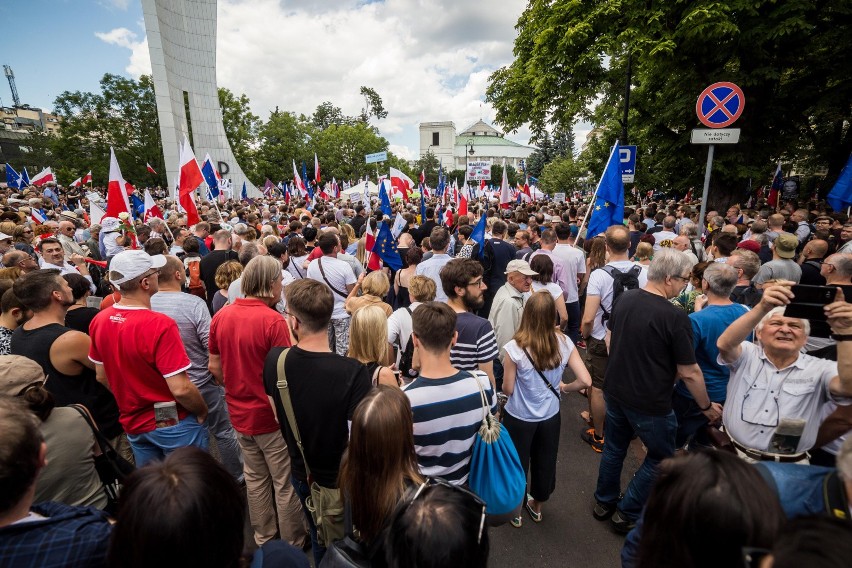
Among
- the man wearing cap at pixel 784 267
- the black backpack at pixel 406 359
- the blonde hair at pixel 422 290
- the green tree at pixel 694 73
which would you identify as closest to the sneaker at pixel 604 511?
the black backpack at pixel 406 359

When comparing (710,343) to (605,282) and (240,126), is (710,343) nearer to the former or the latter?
(605,282)


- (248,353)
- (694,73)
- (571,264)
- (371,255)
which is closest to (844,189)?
Result: (694,73)

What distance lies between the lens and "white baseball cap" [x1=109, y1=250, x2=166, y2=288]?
2715 mm

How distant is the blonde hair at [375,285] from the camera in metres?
4.18

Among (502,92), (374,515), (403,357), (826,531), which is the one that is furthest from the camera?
(502,92)

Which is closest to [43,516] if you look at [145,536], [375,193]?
[145,536]

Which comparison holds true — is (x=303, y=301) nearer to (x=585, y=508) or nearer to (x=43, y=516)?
(x=43, y=516)

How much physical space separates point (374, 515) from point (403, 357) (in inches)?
86.3

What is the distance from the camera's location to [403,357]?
3875mm

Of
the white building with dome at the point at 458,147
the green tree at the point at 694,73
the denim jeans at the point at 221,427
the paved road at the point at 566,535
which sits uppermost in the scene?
the white building with dome at the point at 458,147

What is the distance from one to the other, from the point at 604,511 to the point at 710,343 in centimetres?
162

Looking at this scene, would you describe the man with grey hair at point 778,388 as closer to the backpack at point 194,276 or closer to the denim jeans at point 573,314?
the denim jeans at point 573,314

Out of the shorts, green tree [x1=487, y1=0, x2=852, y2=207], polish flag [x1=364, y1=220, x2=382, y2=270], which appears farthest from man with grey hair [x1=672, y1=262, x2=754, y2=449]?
green tree [x1=487, y1=0, x2=852, y2=207]

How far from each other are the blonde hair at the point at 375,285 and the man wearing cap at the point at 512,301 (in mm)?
1117
